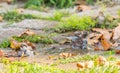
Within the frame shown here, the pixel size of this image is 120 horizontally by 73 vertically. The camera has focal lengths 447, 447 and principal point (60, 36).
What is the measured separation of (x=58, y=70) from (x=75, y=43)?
4.31 ft

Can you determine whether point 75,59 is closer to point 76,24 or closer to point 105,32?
point 105,32

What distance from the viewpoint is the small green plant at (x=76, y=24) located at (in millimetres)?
5637

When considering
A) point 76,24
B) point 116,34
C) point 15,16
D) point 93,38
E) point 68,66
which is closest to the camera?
point 68,66

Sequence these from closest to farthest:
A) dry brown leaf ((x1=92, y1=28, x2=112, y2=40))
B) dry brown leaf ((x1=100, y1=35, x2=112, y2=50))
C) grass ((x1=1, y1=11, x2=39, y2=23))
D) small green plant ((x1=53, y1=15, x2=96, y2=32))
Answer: dry brown leaf ((x1=100, y1=35, x2=112, y2=50)) → dry brown leaf ((x1=92, y1=28, x2=112, y2=40)) → small green plant ((x1=53, y1=15, x2=96, y2=32)) → grass ((x1=1, y1=11, x2=39, y2=23))

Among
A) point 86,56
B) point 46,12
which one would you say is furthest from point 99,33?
point 46,12

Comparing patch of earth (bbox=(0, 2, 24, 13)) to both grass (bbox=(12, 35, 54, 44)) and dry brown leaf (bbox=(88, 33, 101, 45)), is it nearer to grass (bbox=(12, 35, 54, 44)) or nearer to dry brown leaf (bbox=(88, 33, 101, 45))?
grass (bbox=(12, 35, 54, 44))

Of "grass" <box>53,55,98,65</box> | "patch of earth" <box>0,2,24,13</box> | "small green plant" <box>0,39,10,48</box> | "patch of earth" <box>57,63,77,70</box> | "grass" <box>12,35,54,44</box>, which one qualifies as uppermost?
"patch of earth" <box>57,63,77,70</box>

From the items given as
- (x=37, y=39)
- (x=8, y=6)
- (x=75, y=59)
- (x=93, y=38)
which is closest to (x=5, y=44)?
(x=37, y=39)

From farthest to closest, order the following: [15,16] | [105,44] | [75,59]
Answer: [15,16], [105,44], [75,59]

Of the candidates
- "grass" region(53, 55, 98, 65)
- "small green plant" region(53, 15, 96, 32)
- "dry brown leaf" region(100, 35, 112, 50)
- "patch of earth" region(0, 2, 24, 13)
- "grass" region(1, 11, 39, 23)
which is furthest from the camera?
"patch of earth" region(0, 2, 24, 13)

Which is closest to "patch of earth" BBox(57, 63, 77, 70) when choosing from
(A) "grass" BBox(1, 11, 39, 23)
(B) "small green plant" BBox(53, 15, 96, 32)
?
(B) "small green plant" BBox(53, 15, 96, 32)

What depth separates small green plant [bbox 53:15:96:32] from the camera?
222 inches

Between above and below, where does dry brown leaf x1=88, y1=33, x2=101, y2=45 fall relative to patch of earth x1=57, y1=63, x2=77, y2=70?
below

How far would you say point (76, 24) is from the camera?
18.6ft
